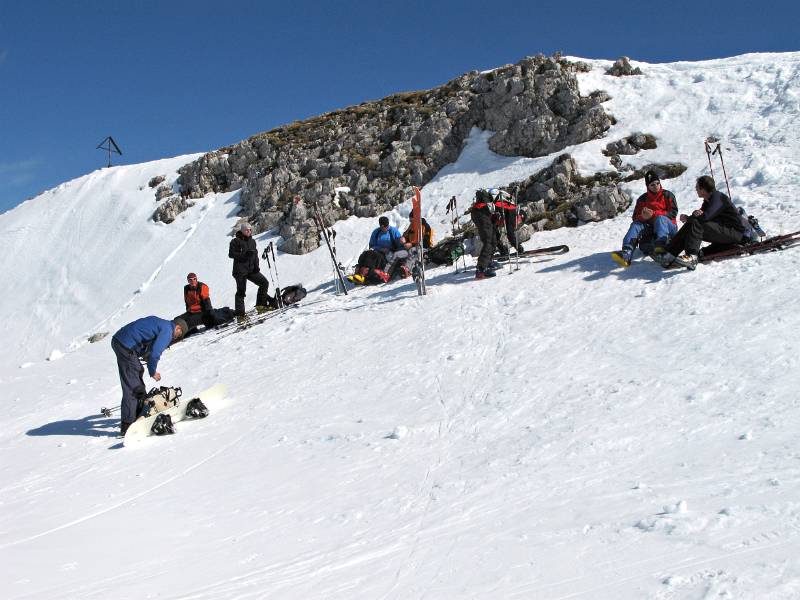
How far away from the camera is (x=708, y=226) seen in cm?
1008

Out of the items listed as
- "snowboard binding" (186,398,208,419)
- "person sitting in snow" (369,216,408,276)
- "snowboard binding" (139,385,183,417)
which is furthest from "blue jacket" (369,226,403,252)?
"snowboard binding" (186,398,208,419)

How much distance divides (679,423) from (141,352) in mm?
7074

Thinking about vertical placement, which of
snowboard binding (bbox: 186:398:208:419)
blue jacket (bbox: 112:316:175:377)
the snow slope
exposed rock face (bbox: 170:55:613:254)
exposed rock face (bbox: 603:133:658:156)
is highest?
exposed rock face (bbox: 170:55:613:254)

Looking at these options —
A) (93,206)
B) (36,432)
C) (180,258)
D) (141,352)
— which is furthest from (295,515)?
(93,206)

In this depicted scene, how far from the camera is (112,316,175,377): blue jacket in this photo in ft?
29.4

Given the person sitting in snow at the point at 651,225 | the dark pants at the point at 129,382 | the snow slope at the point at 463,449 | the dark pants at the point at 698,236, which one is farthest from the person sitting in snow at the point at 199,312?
the dark pants at the point at 698,236

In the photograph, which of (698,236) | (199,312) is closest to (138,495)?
(698,236)

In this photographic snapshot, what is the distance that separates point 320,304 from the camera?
14727mm

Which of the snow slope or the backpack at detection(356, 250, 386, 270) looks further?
the backpack at detection(356, 250, 386, 270)

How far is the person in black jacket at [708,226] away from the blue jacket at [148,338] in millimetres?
7704

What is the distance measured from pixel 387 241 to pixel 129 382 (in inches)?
327

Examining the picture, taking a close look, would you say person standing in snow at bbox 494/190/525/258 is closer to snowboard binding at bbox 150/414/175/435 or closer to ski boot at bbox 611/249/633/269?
ski boot at bbox 611/249/633/269

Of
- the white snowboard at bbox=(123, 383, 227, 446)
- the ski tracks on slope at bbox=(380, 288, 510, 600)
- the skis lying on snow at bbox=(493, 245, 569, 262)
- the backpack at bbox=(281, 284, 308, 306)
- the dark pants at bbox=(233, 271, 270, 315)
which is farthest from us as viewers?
the backpack at bbox=(281, 284, 308, 306)

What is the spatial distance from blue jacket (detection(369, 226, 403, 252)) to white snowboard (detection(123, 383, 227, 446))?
23.3 ft
